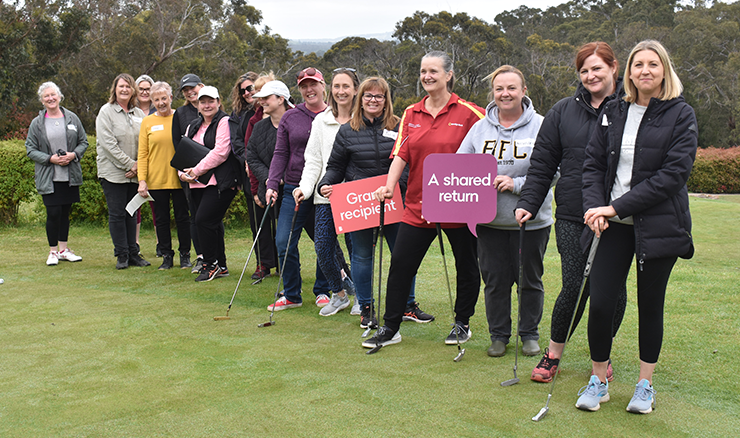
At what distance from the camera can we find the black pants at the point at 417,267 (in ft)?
14.6

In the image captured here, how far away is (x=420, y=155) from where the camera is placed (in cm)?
442

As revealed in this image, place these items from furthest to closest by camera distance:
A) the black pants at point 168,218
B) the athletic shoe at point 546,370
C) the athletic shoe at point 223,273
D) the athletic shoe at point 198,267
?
1. the black pants at point 168,218
2. the athletic shoe at point 198,267
3. the athletic shoe at point 223,273
4. the athletic shoe at point 546,370

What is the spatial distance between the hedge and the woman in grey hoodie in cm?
649

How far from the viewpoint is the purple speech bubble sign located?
4.12m

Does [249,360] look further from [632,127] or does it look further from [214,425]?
[632,127]

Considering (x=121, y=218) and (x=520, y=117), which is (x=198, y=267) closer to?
(x=121, y=218)

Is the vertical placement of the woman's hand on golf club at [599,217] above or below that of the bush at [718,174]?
above

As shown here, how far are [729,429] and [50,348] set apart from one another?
4121 millimetres

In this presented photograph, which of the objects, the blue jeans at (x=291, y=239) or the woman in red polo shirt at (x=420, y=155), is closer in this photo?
the woman in red polo shirt at (x=420, y=155)

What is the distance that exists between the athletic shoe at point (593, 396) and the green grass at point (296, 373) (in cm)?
5

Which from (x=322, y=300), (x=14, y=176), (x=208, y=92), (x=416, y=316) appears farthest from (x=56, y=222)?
(x=416, y=316)

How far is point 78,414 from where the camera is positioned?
336cm

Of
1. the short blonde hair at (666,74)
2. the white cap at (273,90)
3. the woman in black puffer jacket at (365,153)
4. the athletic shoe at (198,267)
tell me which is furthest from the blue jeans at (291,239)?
the short blonde hair at (666,74)

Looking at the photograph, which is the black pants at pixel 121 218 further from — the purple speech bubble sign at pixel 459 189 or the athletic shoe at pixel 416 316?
the purple speech bubble sign at pixel 459 189
